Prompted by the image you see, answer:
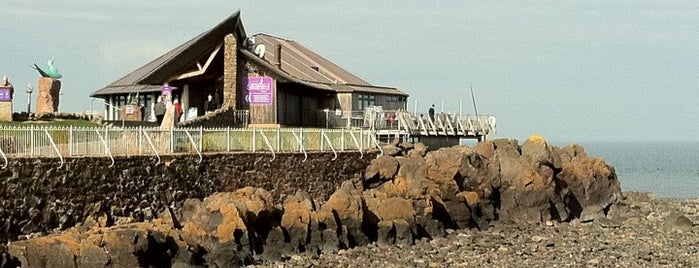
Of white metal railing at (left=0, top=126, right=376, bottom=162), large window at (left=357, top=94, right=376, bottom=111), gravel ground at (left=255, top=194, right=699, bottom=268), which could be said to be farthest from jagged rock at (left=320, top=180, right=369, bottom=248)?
large window at (left=357, top=94, right=376, bottom=111)

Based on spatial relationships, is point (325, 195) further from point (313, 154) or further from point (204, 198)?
point (204, 198)

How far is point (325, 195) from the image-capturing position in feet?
128

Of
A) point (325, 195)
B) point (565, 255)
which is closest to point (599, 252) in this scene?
point (565, 255)

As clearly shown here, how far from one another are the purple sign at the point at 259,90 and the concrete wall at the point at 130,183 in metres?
9.29

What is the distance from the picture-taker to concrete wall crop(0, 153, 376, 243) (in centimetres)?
2698

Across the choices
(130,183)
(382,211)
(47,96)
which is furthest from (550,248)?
(47,96)

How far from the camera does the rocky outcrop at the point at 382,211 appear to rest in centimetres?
2780

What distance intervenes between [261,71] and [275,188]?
12.3 meters

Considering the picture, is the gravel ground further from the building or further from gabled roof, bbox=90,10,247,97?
gabled roof, bbox=90,10,247,97

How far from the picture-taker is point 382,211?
118ft

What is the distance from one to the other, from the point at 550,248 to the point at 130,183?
50.8 ft

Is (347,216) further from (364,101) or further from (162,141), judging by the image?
(364,101)

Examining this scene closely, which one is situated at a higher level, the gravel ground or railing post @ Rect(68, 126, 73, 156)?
railing post @ Rect(68, 126, 73, 156)

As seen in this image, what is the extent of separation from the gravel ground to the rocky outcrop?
587 mm
